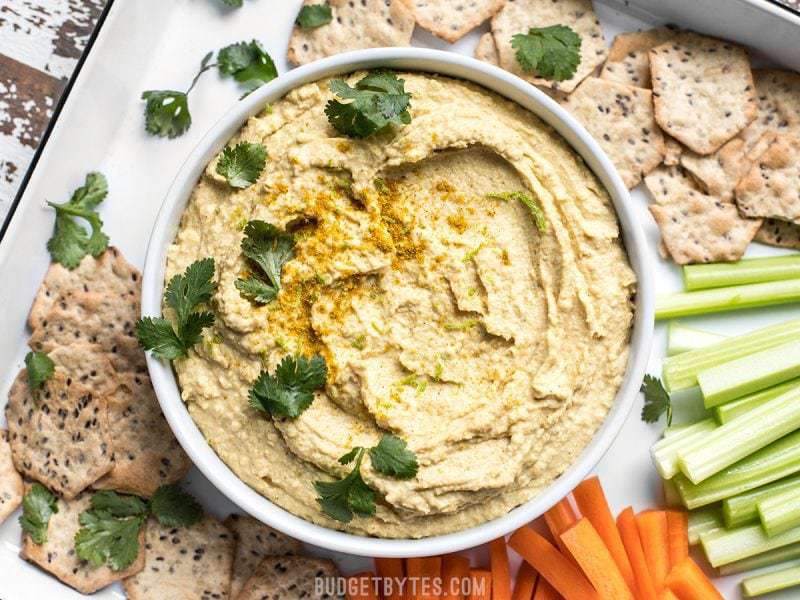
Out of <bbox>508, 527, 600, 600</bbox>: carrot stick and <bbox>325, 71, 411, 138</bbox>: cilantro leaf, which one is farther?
<bbox>508, 527, 600, 600</bbox>: carrot stick

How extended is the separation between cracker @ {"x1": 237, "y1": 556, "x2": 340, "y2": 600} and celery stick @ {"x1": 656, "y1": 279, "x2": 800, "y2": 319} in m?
1.22

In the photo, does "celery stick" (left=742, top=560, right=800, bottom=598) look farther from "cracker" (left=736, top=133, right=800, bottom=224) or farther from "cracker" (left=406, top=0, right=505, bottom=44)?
"cracker" (left=406, top=0, right=505, bottom=44)

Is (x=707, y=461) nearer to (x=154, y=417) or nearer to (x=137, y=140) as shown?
(x=154, y=417)

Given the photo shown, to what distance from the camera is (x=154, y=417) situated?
116 inches

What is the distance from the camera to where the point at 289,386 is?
240cm

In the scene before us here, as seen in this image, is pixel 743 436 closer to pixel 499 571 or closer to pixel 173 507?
pixel 499 571

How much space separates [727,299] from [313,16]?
57.6 inches

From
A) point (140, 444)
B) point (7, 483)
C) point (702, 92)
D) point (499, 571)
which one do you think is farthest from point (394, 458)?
point (702, 92)

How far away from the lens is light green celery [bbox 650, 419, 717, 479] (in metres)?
2.87

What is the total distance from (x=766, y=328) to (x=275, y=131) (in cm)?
153

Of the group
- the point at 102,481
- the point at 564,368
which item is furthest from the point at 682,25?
the point at 102,481

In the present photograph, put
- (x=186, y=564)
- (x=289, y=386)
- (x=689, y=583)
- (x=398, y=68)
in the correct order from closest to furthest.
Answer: (x=289, y=386) → (x=398, y=68) → (x=689, y=583) → (x=186, y=564)

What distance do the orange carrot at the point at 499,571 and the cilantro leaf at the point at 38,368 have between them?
136 centimetres

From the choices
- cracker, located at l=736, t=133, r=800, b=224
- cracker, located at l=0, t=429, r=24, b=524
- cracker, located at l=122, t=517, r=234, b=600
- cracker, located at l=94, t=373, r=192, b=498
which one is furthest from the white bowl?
cracker, located at l=0, t=429, r=24, b=524
